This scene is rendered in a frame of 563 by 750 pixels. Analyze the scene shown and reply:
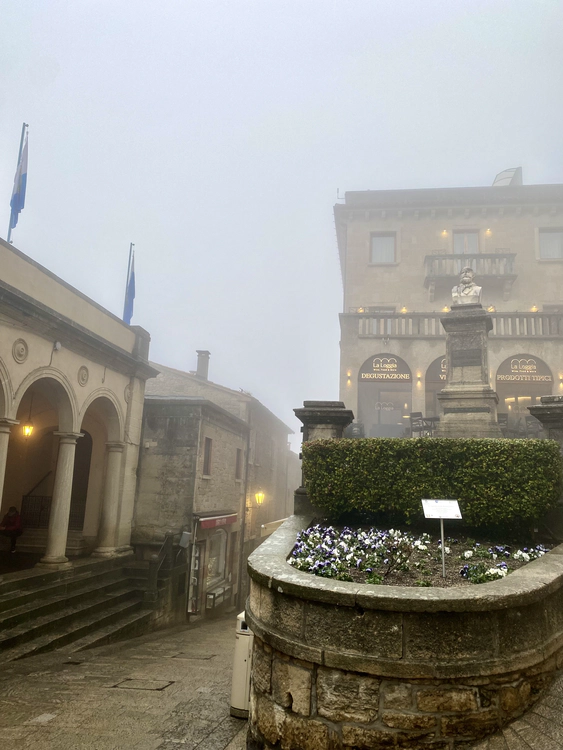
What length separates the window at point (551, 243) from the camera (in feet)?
75.5

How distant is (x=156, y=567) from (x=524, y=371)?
13408 mm

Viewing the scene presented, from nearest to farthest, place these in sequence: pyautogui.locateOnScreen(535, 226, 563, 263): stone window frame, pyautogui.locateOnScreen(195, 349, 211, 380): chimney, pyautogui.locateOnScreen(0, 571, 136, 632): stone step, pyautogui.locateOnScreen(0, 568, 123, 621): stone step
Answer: pyautogui.locateOnScreen(0, 571, 136, 632): stone step < pyautogui.locateOnScreen(0, 568, 123, 621): stone step < pyautogui.locateOnScreen(535, 226, 563, 263): stone window frame < pyautogui.locateOnScreen(195, 349, 211, 380): chimney

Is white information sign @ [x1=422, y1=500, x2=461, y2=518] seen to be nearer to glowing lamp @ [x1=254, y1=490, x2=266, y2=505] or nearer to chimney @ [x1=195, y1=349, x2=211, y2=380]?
glowing lamp @ [x1=254, y1=490, x2=266, y2=505]

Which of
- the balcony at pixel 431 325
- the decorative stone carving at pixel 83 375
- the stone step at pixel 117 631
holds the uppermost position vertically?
the balcony at pixel 431 325

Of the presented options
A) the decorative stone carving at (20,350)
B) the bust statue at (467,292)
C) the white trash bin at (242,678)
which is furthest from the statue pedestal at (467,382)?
the decorative stone carving at (20,350)

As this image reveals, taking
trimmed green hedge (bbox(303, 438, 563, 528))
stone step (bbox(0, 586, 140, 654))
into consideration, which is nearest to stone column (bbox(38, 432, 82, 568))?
stone step (bbox(0, 586, 140, 654))

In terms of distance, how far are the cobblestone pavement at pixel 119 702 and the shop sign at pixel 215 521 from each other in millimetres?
6987

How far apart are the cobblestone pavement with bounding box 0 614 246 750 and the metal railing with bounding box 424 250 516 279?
18641 mm

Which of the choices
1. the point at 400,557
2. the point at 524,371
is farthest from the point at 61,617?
the point at 524,371

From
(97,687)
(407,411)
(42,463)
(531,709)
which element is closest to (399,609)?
(531,709)

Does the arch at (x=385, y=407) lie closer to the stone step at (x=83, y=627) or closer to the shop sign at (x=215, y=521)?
the shop sign at (x=215, y=521)

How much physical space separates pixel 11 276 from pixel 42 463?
22.6 feet

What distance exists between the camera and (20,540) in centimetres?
1386

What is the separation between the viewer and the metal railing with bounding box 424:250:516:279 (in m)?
21.8
